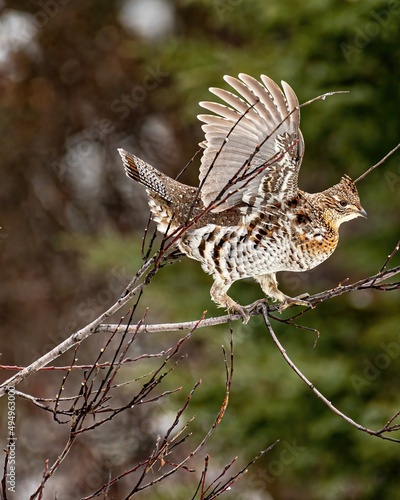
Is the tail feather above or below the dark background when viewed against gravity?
above

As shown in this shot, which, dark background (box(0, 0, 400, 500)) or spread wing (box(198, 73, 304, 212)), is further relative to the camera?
dark background (box(0, 0, 400, 500))

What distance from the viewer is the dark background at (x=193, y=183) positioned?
7953mm

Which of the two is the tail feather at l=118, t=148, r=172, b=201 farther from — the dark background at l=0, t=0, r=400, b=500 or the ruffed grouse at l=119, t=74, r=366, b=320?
the dark background at l=0, t=0, r=400, b=500

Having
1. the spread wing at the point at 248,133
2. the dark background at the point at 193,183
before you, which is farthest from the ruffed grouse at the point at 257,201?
the dark background at the point at 193,183

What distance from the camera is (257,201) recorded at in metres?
4.80

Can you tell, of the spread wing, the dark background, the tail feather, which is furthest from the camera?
the dark background

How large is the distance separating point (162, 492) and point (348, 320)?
2.43m

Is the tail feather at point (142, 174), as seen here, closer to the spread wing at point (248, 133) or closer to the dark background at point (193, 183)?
the spread wing at point (248, 133)

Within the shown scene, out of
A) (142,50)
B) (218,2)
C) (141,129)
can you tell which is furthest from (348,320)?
(141,129)

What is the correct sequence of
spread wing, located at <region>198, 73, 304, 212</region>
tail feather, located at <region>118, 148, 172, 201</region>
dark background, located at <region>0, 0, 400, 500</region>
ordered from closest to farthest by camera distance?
spread wing, located at <region>198, 73, 304, 212</region> < tail feather, located at <region>118, 148, 172, 201</region> < dark background, located at <region>0, 0, 400, 500</region>

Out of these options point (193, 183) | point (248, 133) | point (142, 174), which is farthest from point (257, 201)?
point (193, 183)

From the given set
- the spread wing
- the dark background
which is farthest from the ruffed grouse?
the dark background

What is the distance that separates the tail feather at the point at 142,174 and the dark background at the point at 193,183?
3.12m

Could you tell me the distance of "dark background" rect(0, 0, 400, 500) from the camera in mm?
7953
